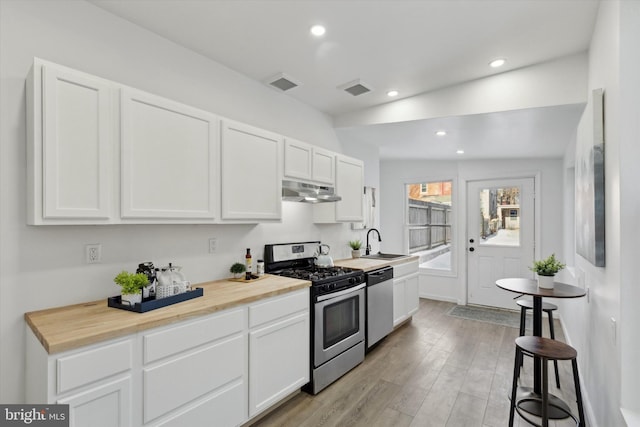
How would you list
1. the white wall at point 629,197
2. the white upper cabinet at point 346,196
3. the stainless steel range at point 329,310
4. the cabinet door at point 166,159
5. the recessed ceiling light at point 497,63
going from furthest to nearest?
the white upper cabinet at point 346,196 → the recessed ceiling light at point 497,63 → the stainless steel range at point 329,310 → the cabinet door at point 166,159 → the white wall at point 629,197

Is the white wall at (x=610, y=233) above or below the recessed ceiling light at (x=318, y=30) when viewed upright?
below

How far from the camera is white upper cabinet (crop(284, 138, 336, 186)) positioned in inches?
122

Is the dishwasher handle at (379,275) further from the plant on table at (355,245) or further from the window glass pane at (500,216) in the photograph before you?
the window glass pane at (500,216)

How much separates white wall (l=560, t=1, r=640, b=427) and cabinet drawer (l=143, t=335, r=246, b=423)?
201cm

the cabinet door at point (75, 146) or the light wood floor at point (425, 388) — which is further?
the light wood floor at point (425, 388)

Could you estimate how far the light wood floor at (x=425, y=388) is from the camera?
7.92 ft

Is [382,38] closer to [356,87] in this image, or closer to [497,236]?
[356,87]

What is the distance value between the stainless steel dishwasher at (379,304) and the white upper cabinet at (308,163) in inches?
45.1

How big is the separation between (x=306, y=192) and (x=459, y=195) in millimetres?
3372

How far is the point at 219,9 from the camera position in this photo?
2.17 m

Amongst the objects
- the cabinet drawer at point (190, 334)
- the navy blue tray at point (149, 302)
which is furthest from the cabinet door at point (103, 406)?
the navy blue tray at point (149, 302)

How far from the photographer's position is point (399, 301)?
4.17 meters

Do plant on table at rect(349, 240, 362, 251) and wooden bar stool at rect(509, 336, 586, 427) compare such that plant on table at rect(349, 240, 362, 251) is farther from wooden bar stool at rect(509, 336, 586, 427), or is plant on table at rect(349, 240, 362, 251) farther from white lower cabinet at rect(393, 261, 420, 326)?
wooden bar stool at rect(509, 336, 586, 427)

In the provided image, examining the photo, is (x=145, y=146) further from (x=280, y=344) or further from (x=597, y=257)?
(x=597, y=257)
